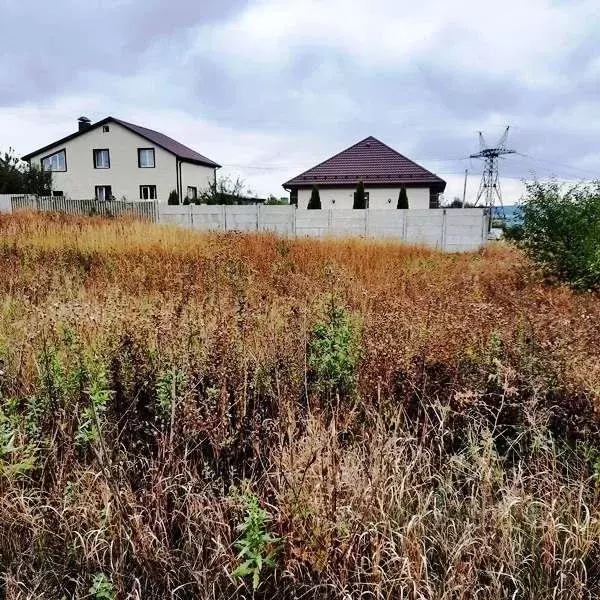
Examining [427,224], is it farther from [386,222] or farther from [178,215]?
[178,215]

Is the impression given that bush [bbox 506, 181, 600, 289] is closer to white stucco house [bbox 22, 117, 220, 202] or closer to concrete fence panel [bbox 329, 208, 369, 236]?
concrete fence panel [bbox 329, 208, 369, 236]

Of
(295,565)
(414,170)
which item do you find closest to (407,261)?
(295,565)

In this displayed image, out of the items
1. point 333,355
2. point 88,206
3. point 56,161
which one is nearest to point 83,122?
point 56,161

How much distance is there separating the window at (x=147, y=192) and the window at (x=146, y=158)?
1.31 meters

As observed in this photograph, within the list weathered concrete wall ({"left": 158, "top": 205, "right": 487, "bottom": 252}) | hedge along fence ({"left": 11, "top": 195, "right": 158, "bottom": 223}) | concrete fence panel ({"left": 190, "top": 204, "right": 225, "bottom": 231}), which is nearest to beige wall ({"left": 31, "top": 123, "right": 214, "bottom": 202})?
hedge along fence ({"left": 11, "top": 195, "right": 158, "bottom": 223})

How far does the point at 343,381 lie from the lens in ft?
8.16

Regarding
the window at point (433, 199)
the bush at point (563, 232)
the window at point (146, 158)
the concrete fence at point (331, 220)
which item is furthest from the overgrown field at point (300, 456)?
the window at point (146, 158)

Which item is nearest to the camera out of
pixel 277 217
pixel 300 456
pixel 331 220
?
pixel 300 456

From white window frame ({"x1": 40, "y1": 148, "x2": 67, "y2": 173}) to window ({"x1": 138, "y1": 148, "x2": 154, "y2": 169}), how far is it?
17.5 ft

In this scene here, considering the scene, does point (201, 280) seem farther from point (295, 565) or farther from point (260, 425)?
point (295, 565)

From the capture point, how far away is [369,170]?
94.1ft

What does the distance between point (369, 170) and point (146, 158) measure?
15.1 m

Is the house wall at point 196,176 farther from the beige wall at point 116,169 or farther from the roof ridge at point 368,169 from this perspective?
the roof ridge at point 368,169

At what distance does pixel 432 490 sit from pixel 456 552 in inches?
11.9
